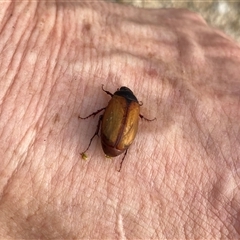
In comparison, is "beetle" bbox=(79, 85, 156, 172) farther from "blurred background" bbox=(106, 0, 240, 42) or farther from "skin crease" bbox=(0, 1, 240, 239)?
"blurred background" bbox=(106, 0, 240, 42)

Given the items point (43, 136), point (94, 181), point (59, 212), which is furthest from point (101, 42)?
point (59, 212)

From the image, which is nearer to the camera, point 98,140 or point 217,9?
point 98,140

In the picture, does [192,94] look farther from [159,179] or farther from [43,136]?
[43,136]

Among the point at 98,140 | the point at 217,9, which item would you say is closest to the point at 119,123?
the point at 98,140

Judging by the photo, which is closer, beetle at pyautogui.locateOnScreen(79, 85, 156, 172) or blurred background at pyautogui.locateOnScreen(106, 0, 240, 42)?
beetle at pyautogui.locateOnScreen(79, 85, 156, 172)

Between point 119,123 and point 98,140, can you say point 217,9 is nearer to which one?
point 119,123

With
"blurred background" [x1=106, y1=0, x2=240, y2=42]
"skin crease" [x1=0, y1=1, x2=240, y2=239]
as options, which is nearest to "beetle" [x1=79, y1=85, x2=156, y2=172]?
"skin crease" [x1=0, y1=1, x2=240, y2=239]

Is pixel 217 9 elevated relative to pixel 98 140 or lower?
elevated
